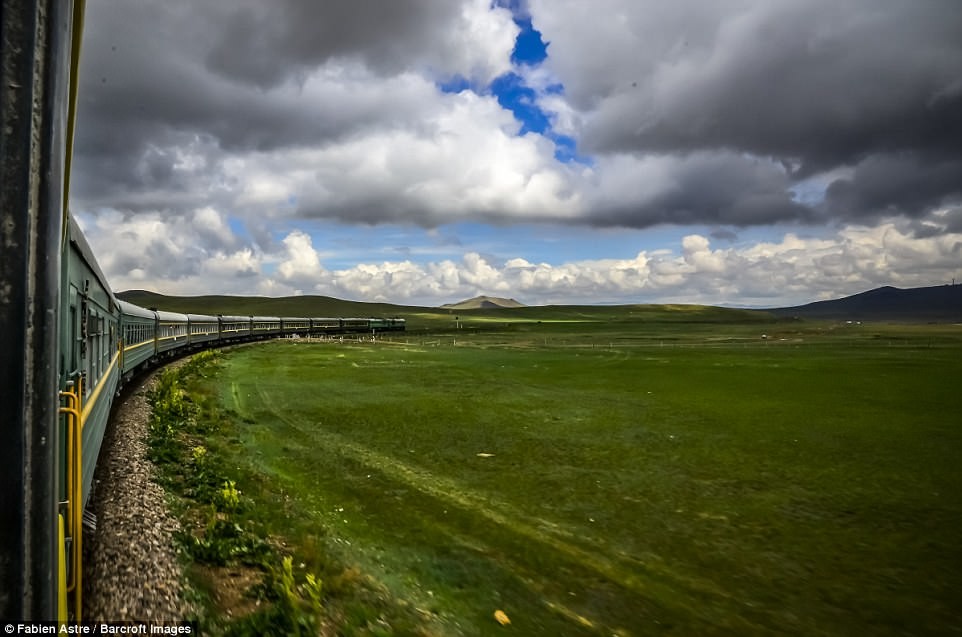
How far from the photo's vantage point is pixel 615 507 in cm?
1044

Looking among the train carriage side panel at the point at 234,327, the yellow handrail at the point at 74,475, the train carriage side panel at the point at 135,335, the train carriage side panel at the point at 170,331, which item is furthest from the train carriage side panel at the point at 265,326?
the yellow handrail at the point at 74,475

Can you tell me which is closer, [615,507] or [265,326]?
[615,507]

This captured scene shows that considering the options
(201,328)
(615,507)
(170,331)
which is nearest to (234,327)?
(201,328)

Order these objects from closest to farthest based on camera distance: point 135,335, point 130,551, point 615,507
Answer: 1. point 130,551
2. point 615,507
3. point 135,335

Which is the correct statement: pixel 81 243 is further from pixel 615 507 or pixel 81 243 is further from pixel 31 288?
pixel 615 507

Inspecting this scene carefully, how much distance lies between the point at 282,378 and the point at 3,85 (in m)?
27.1

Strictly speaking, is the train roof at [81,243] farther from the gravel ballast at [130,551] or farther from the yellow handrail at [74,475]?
the gravel ballast at [130,551]

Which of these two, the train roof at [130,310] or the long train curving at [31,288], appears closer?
the long train curving at [31,288]

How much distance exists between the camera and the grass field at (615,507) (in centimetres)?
711

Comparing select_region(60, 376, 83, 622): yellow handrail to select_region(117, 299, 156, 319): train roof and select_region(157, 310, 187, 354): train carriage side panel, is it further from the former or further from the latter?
select_region(157, 310, 187, 354): train carriage side panel

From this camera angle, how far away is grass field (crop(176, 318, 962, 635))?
23.3 ft

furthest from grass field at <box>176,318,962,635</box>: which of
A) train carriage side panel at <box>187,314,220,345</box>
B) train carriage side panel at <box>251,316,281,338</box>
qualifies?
train carriage side panel at <box>251,316,281,338</box>

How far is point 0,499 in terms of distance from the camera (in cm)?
228

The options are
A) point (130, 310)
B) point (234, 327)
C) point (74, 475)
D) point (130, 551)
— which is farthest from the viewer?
point (234, 327)
